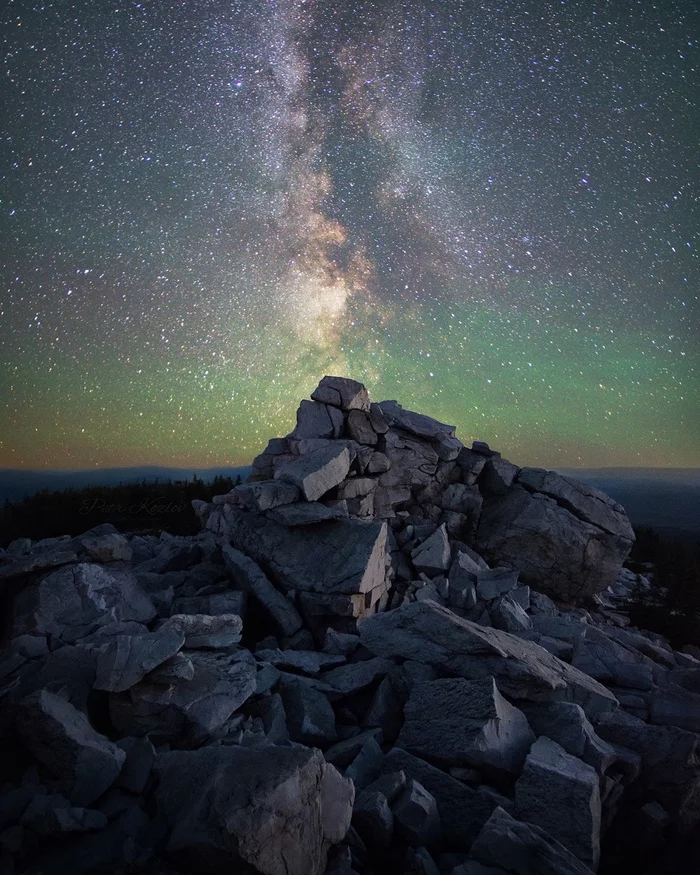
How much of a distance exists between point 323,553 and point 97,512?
98.9ft

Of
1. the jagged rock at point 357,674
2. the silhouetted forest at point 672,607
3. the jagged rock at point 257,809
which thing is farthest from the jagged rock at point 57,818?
the silhouetted forest at point 672,607

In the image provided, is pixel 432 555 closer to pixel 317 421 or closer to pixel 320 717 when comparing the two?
pixel 317 421

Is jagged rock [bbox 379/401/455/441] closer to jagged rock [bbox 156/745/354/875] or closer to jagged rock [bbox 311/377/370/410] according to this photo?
jagged rock [bbox 311/377/370/410]

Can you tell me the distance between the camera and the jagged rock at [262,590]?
10.9 m

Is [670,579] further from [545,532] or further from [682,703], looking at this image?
[682,703]

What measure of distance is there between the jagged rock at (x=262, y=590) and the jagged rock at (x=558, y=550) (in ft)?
29.3

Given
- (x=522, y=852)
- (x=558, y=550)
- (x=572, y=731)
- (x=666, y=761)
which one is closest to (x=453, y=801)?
(x=522, y=852)

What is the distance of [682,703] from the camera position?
8.05 m

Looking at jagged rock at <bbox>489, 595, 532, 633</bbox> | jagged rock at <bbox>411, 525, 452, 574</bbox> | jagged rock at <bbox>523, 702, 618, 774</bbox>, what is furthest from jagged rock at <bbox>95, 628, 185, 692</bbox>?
jagged rock at <bbox>411, 525, 452, 574</bbox>

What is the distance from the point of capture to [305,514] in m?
12.5

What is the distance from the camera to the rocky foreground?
4.62m

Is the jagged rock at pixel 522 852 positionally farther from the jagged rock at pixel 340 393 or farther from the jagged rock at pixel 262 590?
the jagged rock at pixel 340 393

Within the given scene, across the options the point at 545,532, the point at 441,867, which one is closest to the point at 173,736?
the point at 441,867

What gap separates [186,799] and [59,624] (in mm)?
5495
